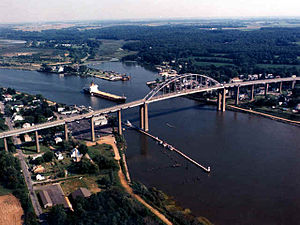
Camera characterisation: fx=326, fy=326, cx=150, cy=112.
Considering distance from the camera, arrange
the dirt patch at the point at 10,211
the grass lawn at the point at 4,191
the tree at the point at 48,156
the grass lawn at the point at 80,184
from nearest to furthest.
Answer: the dirt patch at the point at 10,211 < the grass lawn at the point at 4,191 < the grass lawn at the point at 80,184 < the tree at the point at 48,156

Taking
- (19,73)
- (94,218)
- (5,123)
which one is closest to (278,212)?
(94,218)

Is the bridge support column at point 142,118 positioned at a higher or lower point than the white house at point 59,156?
→ higher

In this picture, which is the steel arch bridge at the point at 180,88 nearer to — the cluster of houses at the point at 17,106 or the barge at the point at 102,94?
the barge at the point at 102,94

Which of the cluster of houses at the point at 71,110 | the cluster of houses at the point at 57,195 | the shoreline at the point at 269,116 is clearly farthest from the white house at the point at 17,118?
the shoreline at the point at 269,116

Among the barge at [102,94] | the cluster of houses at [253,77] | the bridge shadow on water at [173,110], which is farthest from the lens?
the cluster of houses at [253,77]

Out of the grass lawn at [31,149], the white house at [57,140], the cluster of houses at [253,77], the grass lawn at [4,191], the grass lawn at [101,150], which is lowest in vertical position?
the grass lawn at [4,191]

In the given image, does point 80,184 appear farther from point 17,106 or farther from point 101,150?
point 17,106

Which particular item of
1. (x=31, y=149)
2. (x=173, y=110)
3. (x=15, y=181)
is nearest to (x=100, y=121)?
(x=31, y=149)

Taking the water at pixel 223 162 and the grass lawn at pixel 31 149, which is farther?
the grass lawn at pixel 31 149
